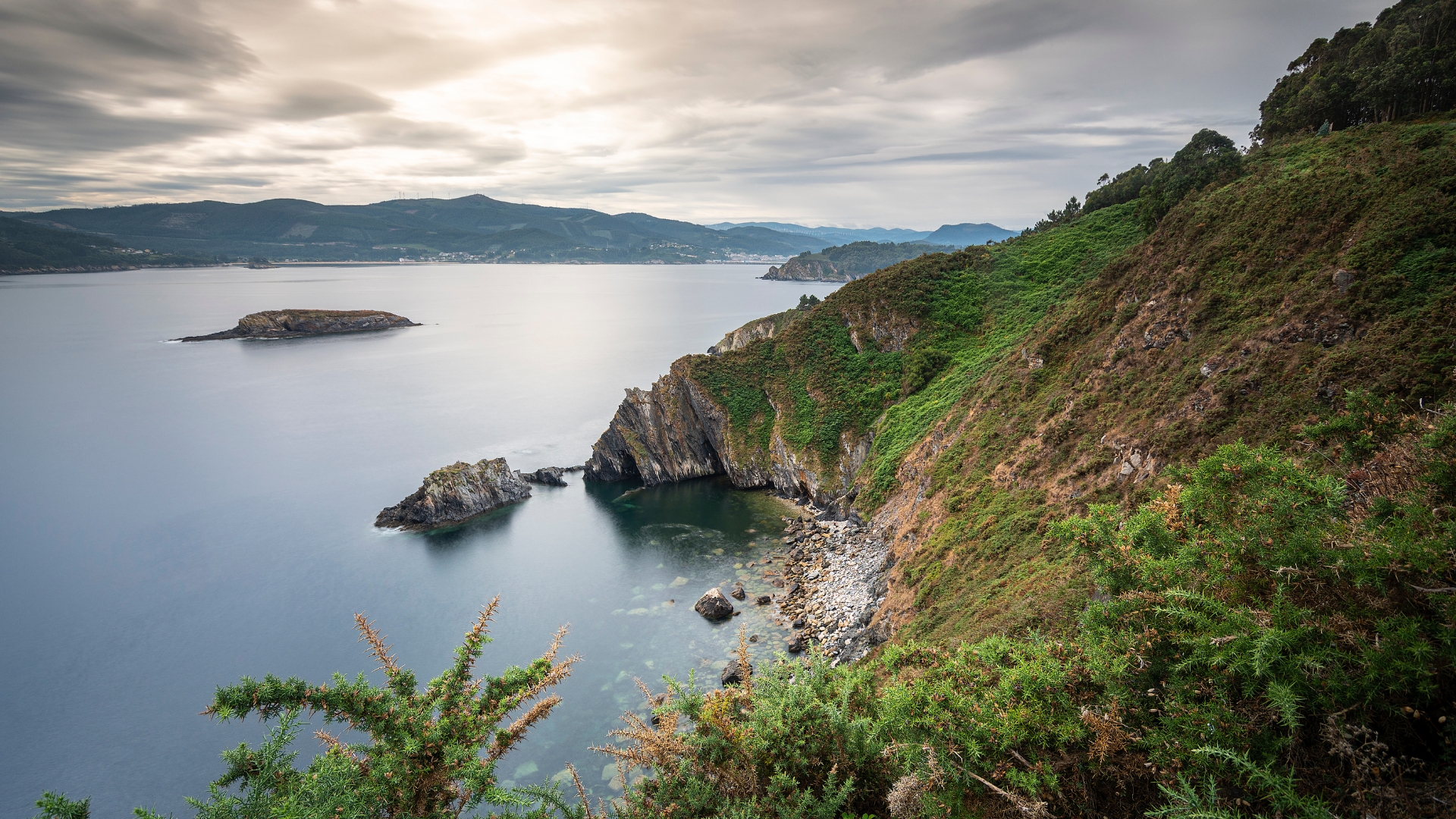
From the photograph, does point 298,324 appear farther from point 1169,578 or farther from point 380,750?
point 1169,578

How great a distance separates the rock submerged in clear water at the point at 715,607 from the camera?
35.6m

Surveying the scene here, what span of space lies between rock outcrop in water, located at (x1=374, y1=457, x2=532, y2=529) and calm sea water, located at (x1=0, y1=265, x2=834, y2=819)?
6.16ft

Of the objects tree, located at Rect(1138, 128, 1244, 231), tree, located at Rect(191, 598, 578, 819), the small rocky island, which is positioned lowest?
tree, located at Rect(191, 598, 578, 819)

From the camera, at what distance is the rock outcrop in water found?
172 feet

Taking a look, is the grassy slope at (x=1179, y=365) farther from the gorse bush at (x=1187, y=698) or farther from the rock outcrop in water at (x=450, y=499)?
the rock outcrop in water at (x=450, y=499)

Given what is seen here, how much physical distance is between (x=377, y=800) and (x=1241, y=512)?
13654 millimetres

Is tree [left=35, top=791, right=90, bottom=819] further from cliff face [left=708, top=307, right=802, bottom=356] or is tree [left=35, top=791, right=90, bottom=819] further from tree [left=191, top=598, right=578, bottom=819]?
cliff face [left=708, top=307, right=802, bottom=356]

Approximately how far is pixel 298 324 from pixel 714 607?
527 ft

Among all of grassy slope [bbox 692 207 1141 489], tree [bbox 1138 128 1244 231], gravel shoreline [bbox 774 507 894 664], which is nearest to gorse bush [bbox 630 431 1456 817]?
gravel shoreline [bbox 774 507 894 664]

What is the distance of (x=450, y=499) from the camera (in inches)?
2092

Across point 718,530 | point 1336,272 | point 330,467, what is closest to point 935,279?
point 718,530

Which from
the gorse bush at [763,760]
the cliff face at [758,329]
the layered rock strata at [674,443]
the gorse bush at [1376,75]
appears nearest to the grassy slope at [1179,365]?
the gorse bush at [1376,75]

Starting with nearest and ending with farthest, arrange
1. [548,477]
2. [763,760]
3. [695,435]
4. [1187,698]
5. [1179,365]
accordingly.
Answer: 1. [1187,698]
2. [763,760]
3. [1179,365]
4. [695,435]
5. [548,477]

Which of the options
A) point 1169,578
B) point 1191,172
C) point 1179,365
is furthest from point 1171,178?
point 1169,578
